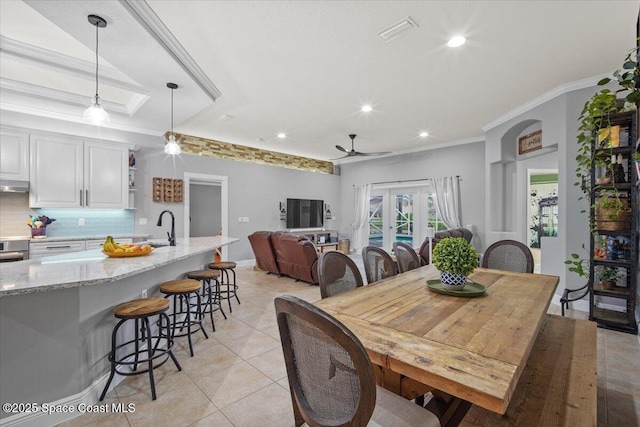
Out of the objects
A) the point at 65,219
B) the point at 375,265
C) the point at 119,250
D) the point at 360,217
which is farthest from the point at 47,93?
the point at 360,217

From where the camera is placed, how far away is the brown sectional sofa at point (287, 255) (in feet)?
15.4

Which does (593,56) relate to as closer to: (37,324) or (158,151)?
(37,324)

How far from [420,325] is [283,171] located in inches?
257

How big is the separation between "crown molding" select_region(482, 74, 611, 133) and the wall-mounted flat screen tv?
4634 mm

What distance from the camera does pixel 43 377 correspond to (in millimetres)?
1700

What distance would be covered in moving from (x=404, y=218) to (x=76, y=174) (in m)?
6.85

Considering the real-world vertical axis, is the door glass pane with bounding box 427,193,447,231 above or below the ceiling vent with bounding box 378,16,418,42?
below

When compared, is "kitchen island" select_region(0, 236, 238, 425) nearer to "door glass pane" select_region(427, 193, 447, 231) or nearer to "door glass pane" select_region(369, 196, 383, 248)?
"door glass pane" select_region(427, 193, 447, 231)

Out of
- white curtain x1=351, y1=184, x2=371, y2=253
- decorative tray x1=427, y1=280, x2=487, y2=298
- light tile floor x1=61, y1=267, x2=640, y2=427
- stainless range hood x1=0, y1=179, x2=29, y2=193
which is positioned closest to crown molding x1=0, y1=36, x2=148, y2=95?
stainless range hood x1=0, y1=179, x2=29, y2=193

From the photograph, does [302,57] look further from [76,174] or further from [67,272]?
[76,174]

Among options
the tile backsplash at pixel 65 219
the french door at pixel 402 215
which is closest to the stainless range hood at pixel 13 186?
the tile backsplash at pixel 65 219

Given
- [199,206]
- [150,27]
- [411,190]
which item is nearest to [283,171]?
[199,206]

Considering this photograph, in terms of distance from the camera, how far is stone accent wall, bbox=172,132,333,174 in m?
5.90

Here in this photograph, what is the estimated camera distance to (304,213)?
7.78 m
